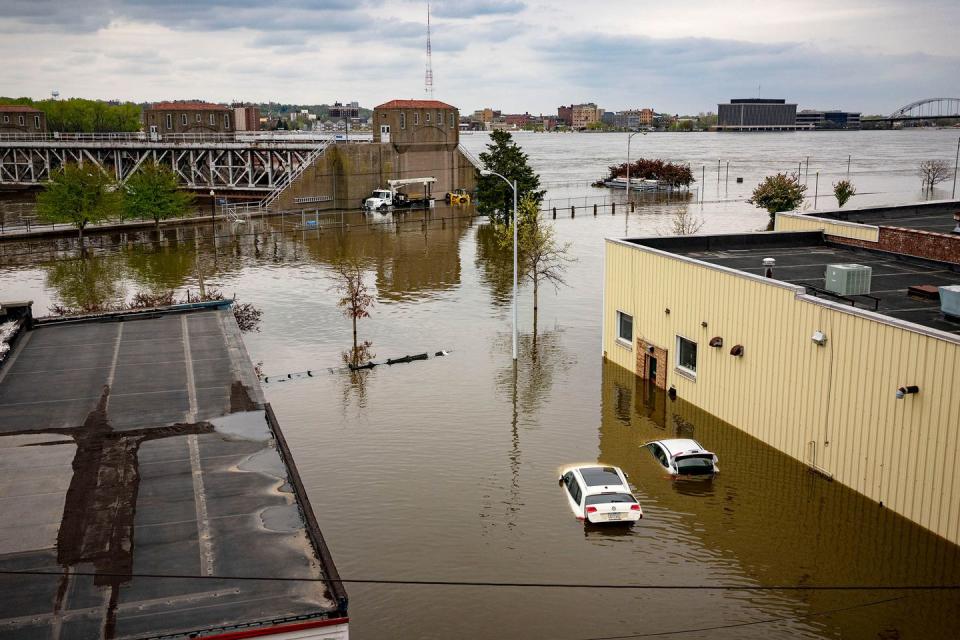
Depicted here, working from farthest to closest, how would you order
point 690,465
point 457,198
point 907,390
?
point 457,198, point 690,465, point 907,390

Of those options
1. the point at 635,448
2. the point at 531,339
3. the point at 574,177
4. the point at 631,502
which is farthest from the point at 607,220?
the point at 574,177

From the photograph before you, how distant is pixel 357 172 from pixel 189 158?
28918mm

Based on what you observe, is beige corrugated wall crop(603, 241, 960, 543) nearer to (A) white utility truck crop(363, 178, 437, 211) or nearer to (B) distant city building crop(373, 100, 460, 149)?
(A) white utility truck crop(363, 178, 437, 211)

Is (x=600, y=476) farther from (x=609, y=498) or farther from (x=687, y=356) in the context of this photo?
(x=687, y=356)

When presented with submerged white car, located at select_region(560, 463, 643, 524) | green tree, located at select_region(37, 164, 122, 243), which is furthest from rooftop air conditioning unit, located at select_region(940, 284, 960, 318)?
green tree, located at select_region(37, 164, 122, 243)

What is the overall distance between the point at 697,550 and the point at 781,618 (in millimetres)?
2749

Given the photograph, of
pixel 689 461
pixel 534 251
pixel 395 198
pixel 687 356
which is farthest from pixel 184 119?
pixel 689 461

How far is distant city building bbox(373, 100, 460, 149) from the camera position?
89000mm

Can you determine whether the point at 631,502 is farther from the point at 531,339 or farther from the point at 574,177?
the point at 574,177

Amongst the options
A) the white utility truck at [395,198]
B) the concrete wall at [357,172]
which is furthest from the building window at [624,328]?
the concrete wall at [357,172]

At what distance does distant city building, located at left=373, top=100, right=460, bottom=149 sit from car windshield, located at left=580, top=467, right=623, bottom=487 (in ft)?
238

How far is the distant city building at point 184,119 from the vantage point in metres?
113

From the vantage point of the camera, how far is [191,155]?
327 feet

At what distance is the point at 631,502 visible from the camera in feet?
63.4
